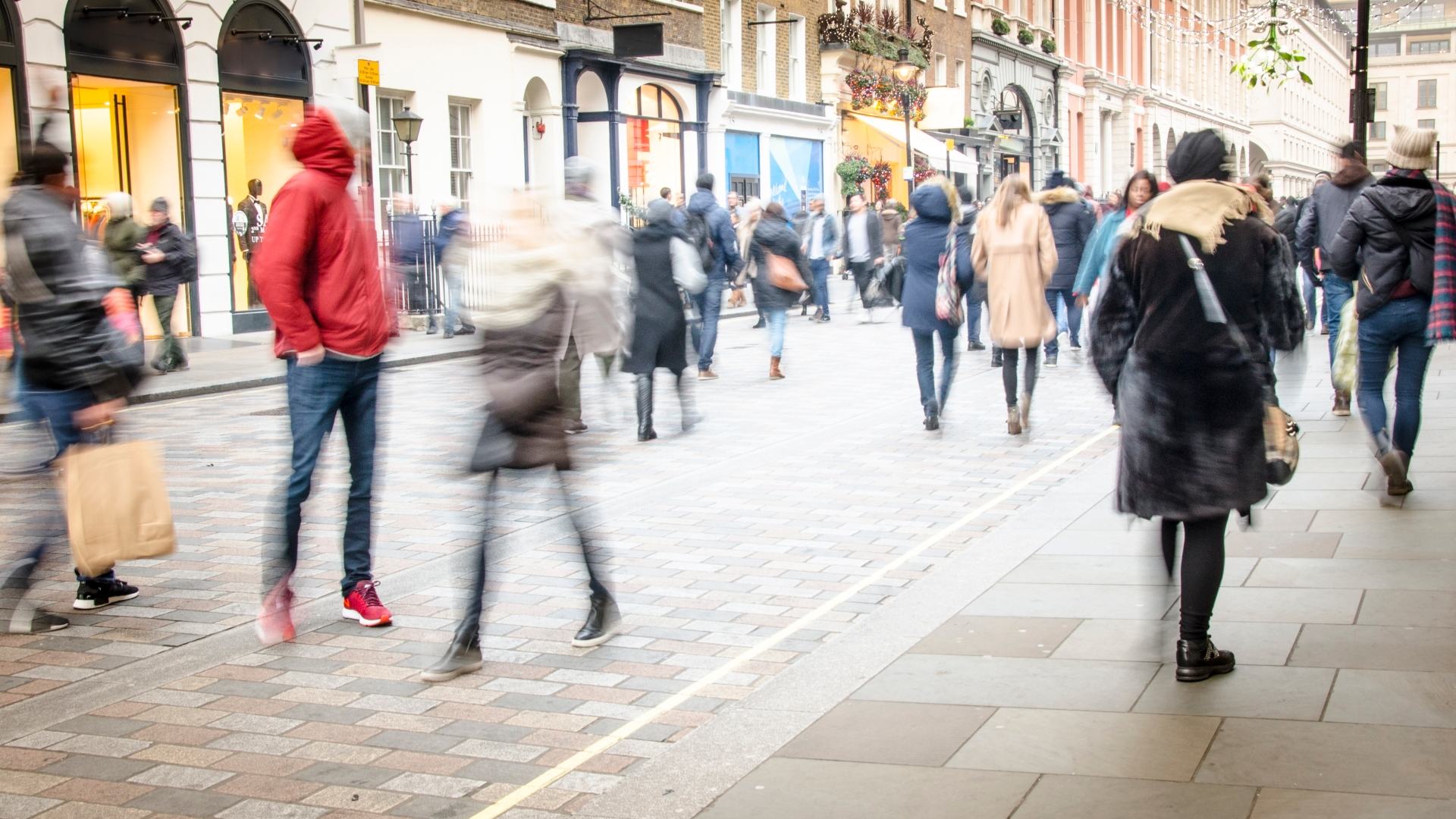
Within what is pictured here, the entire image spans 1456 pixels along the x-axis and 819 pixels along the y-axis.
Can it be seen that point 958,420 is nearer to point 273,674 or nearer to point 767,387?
point 767,387

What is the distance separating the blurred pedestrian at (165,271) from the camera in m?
15.4

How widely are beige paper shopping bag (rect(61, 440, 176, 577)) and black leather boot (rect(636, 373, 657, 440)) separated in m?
5.06

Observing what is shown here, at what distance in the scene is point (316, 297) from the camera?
544 centimetres

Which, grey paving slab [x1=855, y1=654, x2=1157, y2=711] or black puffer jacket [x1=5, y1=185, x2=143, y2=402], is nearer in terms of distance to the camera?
grey paving slab [x1=855, y1=654, x2=1157, y2=711]

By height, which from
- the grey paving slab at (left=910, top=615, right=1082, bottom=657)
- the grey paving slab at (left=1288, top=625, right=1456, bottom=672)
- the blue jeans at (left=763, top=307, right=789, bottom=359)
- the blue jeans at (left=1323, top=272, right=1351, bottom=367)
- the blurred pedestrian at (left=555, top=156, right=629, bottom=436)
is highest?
the blurred pedestrian at (left=555, top=156, right=629, bottom=436)

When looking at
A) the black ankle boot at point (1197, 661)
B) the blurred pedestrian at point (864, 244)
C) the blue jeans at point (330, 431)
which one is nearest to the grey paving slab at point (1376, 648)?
the black ankle boot at point (1197, 661)

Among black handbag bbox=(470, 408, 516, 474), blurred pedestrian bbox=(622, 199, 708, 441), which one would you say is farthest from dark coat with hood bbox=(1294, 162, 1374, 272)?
black handbag bbox=(470, 408, 516, 474)

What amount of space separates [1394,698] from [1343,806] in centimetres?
96

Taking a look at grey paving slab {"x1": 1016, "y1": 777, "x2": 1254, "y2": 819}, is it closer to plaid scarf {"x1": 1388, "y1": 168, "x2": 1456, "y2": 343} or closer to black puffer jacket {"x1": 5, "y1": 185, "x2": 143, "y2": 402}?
black puffer jacket {"x1": 5, "y1": 185, "x2": 143, "y2": 402}

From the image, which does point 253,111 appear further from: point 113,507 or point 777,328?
point 113,507

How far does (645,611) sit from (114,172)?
1467cm

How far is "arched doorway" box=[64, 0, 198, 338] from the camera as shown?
17.6 m

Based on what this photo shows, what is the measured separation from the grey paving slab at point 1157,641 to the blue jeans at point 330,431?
246 centimetres

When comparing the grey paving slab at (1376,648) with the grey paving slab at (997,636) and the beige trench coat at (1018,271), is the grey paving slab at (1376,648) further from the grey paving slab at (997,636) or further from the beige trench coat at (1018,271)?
the beige trench coat at (1018,271)
